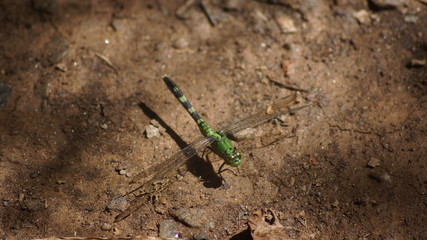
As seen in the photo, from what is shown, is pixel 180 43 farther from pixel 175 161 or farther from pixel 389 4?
pixel 389 4

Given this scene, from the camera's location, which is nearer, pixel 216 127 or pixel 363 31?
pixel 216 127

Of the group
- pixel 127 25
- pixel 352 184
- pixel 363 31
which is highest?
pixel 127 25

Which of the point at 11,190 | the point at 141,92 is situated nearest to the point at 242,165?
the point at 141,92

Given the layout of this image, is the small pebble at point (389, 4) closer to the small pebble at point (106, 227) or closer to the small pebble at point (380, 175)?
the small pebble at point (380, 175)

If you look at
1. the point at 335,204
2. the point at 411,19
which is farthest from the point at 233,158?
the point at 411,19

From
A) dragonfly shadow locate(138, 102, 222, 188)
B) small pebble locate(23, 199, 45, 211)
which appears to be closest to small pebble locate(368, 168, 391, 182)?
dragonfly shadow locate(138, 102, 222, 188)

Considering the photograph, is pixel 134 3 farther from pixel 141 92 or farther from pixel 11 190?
pixel 11 190

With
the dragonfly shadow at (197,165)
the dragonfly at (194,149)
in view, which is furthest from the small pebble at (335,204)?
the dragonfly shadow at (197,165)
